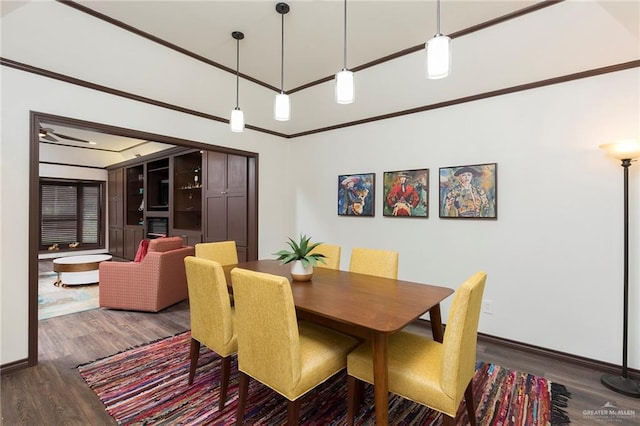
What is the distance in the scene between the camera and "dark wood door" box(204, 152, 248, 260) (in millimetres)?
4465

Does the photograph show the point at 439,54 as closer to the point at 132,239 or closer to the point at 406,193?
the point at 406,193

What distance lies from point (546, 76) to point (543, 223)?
50.3 inches

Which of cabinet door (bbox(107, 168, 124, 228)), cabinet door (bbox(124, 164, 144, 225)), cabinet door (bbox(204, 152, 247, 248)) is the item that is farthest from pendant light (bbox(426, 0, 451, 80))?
cabinet door (bbox(107, 168, 124, 228))

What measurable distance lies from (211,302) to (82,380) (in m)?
1.37

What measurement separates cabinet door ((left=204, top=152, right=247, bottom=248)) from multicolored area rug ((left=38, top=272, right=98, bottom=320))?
1816 mm

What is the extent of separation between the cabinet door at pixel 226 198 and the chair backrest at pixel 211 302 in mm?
2276

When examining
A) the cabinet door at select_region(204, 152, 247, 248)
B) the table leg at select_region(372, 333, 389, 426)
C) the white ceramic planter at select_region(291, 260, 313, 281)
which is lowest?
the table leg at select_region(372, 333, 389, 426)

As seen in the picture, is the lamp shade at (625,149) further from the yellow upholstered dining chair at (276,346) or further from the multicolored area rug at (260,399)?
the yellow upholstered dining chair at (276,346)

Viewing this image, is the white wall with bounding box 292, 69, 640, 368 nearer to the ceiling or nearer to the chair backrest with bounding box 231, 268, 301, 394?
the ceiling

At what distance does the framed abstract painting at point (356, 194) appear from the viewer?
12.6ft

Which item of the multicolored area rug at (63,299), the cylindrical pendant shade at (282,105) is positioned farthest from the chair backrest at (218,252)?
the multicolored area rug at (63,299)

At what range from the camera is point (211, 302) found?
6.63ft

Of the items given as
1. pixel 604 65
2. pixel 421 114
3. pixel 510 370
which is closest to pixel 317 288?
pixel 510 370

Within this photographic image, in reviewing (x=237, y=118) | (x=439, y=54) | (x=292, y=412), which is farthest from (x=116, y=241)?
(x=439, y=54)
